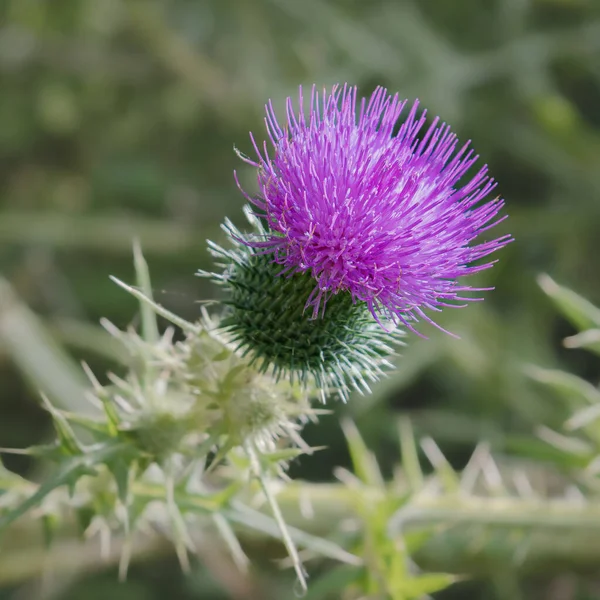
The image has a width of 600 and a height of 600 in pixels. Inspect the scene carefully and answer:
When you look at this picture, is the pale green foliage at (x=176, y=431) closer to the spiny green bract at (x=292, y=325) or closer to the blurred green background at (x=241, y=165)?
the spiny green bract at (x=292, y=325)

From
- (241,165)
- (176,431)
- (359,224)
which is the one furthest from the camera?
(241,165)

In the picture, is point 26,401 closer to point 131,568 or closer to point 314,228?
point 131,568

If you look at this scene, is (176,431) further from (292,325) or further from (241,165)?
(241,165)

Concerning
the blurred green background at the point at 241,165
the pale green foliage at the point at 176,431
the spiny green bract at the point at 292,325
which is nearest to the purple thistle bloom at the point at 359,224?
the spiny green bract at the point at 292,325

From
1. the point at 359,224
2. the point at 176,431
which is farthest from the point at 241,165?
the point at 359,224

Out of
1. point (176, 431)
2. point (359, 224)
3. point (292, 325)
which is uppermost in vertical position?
point (359, 224)

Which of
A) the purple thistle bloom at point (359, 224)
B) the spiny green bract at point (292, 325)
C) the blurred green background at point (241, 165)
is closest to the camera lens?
the purple thistle bloom at point (359, 224)
